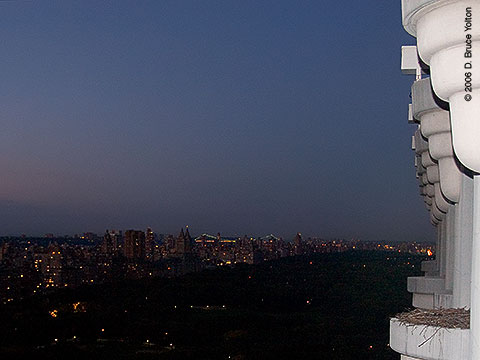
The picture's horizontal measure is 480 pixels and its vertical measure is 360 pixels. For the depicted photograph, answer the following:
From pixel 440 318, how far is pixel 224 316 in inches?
4321

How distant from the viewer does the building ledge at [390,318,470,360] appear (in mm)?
4760

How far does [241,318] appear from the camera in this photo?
109m

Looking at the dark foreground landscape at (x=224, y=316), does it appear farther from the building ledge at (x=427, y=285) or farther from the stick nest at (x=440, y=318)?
the stick nest at (x=440, y=318)

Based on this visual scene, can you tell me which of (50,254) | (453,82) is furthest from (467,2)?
(50,254)

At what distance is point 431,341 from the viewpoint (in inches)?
198

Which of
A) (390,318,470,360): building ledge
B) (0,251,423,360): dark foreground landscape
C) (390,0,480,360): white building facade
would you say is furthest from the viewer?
(0,251,423,360): dark foreground landscape

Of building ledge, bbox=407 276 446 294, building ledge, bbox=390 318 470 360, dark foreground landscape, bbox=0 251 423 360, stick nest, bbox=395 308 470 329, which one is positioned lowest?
dark foreground landscape, bbox=0 251 423 360

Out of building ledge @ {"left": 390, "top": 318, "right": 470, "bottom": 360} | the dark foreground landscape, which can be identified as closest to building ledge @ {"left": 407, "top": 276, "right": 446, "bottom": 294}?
building ledge @ {"left": 390, "top": 318, "right": 470, "bottom": 360}

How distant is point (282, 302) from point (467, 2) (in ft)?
407

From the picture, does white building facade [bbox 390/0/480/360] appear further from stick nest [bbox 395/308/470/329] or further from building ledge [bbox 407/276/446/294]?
building ledge [bbox 407/276/446/294]

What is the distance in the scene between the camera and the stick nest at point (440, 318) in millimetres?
5008

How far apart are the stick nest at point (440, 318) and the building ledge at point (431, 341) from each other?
5 centimetres

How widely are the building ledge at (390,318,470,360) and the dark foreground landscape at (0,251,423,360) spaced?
238ft

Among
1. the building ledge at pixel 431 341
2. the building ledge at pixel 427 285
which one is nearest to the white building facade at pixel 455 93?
the building ledge at pixel 431 341
